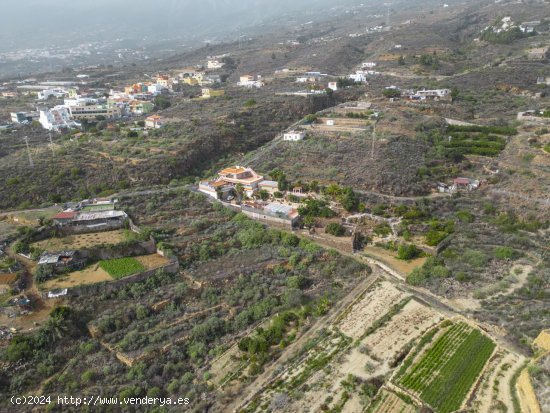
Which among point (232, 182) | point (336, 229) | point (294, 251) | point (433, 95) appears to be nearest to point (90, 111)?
point (232, 182)

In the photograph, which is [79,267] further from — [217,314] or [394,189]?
[394,189]

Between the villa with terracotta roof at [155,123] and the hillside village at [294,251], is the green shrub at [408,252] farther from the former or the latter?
the villa with terracotta roof at [155,123]

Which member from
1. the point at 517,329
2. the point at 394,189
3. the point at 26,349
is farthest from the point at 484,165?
the point at 26,349

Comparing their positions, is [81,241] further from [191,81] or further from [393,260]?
[191,81]

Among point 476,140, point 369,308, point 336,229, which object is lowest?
point 369,308

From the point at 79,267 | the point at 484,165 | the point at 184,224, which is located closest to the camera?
the point at 79,267
